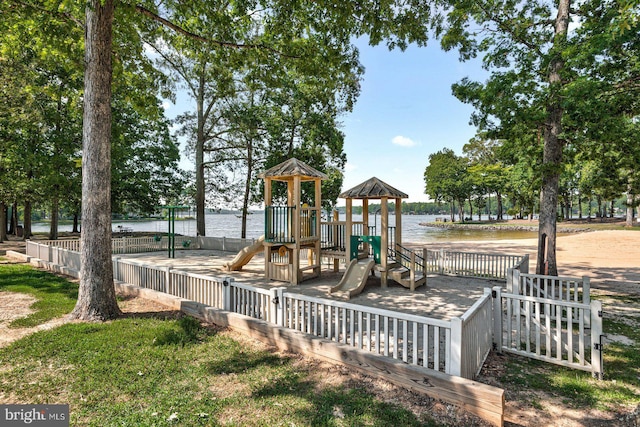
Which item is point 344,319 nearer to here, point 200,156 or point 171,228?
point 171,228

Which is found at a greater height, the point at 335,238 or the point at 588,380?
the point at 335,238

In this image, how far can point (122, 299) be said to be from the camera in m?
7.47

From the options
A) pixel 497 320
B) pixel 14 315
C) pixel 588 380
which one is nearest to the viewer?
pixel 588 380

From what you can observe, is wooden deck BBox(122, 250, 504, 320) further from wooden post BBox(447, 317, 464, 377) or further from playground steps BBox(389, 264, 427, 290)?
wooden post BBox(447, 317, 464, 377)

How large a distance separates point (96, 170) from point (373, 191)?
266 inches

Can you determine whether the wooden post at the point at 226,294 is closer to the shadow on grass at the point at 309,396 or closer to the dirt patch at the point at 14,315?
the shadow on grass at the point at 309,396

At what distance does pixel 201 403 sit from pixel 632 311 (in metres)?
9.12

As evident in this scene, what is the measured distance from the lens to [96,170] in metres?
5.91

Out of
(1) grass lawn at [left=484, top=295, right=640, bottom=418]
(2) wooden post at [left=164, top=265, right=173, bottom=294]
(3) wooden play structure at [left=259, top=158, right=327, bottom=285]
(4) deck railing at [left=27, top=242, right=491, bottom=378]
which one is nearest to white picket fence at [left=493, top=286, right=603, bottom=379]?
(1) grass lawn at [left=484, top=295, right=640, bottom=418]

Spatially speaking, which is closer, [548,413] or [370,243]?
[548,413]

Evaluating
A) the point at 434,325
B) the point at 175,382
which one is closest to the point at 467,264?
the point at 434,325

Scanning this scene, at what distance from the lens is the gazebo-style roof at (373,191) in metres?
9.12

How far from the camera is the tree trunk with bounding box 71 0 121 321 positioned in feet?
19.2

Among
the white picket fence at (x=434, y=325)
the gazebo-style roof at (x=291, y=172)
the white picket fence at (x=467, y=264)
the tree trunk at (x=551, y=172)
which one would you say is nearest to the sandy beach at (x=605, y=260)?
the tree trunk at (x=551, y=172)
